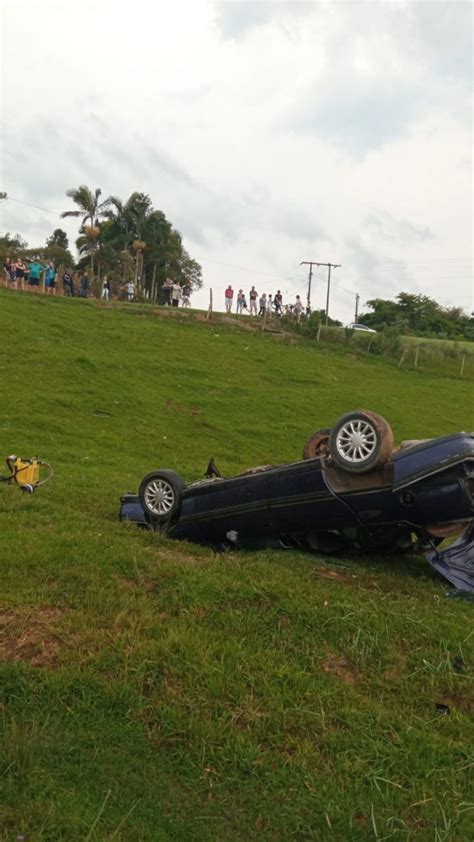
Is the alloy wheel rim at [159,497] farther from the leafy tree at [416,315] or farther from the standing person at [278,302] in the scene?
the leafy tree at [416,315]

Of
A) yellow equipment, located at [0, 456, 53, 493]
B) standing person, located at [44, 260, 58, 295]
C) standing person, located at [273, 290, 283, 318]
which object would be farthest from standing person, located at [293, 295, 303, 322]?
yellow equipment, located at [0, 456, 53, 493]

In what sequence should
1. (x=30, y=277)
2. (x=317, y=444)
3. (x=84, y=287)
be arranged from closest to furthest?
(x=317, y=444)
(x=30, y=277)
(x=84, y=287)

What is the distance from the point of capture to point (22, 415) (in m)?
14.4

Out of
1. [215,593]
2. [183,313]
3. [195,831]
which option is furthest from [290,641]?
[183,313]

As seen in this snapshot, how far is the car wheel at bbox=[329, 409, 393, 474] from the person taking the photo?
16.8 feet

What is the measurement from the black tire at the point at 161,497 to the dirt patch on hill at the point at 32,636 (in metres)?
2.09

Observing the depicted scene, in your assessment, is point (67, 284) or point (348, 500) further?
point (67, 284)

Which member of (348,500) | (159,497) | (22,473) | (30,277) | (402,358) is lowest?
(22,473)

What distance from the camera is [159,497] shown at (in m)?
6.51

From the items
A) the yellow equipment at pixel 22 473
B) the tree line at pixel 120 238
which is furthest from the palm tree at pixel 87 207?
the yellow equipment at pixel 22 473

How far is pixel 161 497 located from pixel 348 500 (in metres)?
2.04

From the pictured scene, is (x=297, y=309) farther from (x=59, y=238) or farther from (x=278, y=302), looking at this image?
(x=59, y=238)

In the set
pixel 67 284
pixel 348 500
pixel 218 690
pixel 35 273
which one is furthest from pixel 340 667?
pixel 67 284

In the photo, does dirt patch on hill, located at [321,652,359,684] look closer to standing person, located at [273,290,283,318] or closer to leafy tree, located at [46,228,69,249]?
standing person, located at [273,290,283,318]
